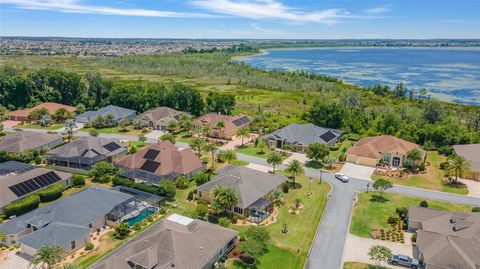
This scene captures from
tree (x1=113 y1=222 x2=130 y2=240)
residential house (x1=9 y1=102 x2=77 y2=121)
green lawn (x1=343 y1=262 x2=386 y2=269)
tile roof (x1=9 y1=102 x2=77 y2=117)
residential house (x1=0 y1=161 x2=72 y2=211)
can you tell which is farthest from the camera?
tile roof (x1=9 y1=102 x2=77 y2=117)

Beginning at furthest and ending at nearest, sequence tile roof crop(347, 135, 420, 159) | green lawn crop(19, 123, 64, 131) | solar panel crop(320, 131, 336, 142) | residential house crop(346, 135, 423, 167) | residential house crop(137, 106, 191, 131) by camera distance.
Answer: residential house crop(137, 106, 191, 131)
green lawn crop(19, 123, 64, 131)
solar panel crop(320, 131, 336, 142)
tile roof crop(347, 135, 420, 159)
residential house crop(346, 135, 423, 167)

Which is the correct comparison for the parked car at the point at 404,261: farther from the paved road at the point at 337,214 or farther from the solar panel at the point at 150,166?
the solar panel at the point at 150,166

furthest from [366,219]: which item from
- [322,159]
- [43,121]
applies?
[43,121]

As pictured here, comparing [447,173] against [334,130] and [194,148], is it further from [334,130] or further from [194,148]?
[194,148]

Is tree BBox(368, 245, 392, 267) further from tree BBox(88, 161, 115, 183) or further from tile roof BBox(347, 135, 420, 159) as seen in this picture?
tree BBox(88, 161, 115, 183)

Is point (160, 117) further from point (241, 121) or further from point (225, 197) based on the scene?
point (225, 197)

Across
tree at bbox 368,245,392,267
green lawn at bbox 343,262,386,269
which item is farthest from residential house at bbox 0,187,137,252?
tree at bbox 368,245,392,267

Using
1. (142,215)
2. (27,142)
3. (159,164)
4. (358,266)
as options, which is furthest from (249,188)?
(27,142)

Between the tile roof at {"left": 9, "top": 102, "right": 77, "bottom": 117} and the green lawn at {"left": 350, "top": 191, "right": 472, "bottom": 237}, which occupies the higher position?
the tile roof at {"left": 9, "top": 102, "right": 77, "bottom": 117}
